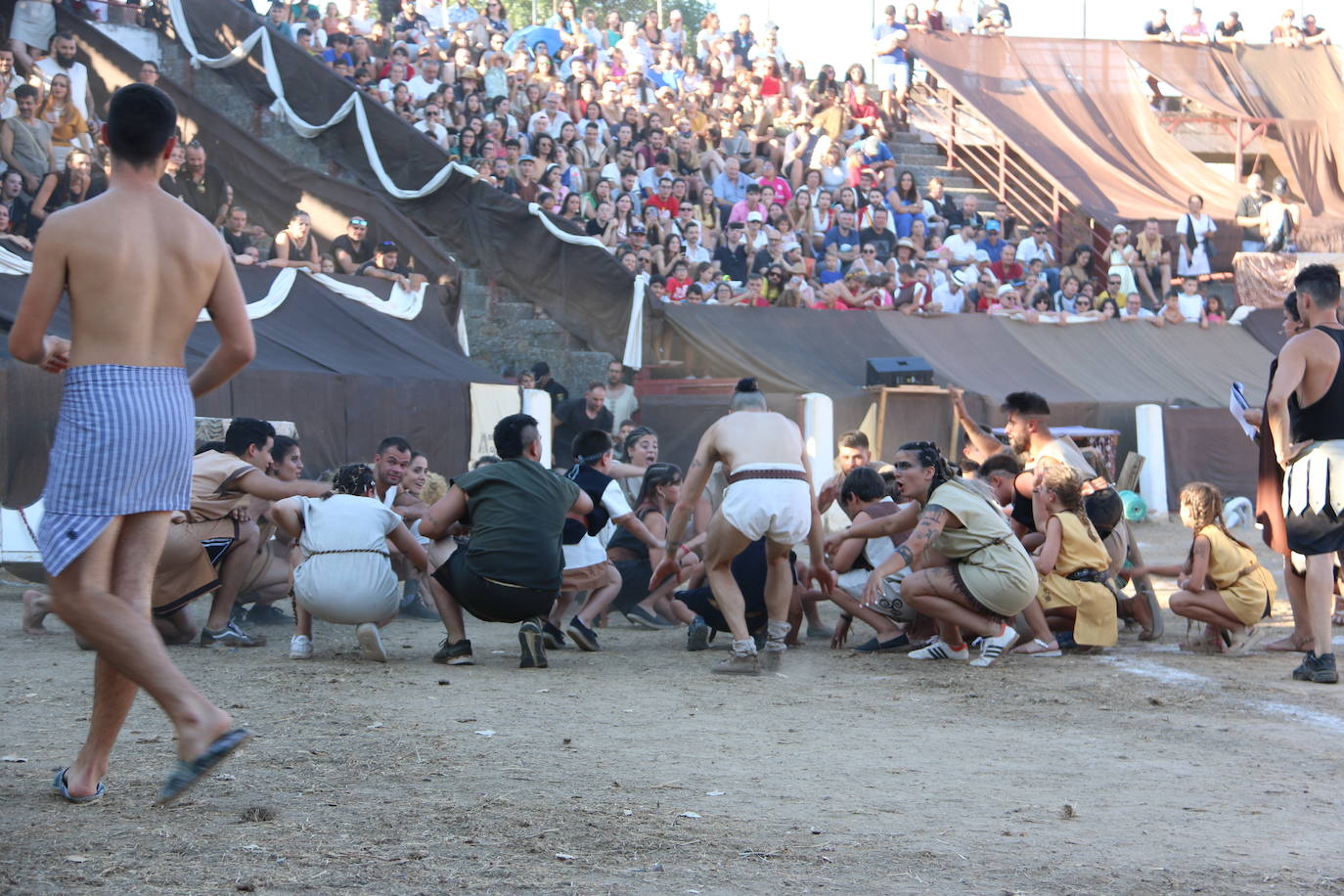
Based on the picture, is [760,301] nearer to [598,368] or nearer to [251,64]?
[598,368]

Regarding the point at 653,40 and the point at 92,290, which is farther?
the point at 653,40

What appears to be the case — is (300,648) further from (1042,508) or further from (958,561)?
(1042,508)

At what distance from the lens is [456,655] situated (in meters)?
7.38

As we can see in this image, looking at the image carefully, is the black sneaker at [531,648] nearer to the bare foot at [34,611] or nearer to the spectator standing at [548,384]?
the bare foot at [34,611]

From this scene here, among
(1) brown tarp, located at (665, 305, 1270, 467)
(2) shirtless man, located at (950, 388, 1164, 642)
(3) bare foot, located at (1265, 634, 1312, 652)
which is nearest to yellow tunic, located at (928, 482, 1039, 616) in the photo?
(2) shirtless man, located at (950, 388, 1164, 642)

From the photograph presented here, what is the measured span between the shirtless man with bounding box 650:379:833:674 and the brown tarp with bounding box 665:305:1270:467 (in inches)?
342

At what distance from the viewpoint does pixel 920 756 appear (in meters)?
5.28

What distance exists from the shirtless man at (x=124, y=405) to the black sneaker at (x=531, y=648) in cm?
333

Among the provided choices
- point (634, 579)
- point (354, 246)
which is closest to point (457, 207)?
point (354, 246)

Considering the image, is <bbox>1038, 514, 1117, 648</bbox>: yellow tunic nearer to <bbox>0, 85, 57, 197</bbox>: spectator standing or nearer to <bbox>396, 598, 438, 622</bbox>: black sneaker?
<bbox>396, 598, 438, 622</bbox>: black sneaker

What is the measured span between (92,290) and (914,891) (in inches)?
101

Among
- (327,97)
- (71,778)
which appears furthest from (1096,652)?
(327,97)

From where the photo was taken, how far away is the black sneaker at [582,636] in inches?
314

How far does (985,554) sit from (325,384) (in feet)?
23.8
